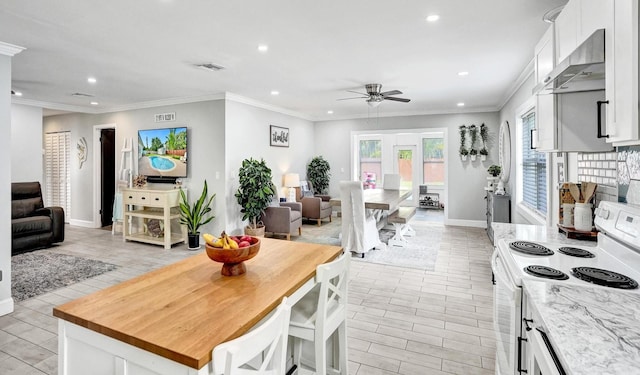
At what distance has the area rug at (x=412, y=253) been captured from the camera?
14.2 feet

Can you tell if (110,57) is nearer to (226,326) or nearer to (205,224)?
(205,224)

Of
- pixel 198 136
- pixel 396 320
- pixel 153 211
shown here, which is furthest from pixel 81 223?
pixel 396 320

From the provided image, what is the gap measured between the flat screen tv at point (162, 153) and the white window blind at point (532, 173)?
5.22 metres

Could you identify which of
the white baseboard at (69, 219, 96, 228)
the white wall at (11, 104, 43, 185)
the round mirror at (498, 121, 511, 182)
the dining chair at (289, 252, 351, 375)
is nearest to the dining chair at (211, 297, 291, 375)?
the dining chair at (289, 252, 351, 375)

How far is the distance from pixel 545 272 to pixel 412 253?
3432 millimetres

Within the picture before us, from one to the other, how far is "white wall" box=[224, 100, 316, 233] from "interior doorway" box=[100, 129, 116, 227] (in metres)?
3.43

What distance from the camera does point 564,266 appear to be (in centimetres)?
157

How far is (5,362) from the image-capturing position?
222cm

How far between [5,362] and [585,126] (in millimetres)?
4116

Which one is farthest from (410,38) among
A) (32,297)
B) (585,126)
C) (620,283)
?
(32,297)

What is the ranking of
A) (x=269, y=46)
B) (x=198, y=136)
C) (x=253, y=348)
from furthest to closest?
(x=198, y=136)
(x=269, y=46)
(x=253, y=348)

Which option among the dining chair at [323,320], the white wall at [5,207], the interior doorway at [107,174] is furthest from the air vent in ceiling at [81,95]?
the dining chair at [323,320]

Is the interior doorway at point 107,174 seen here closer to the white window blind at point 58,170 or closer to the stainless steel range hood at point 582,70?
the white window blind at point 58,170

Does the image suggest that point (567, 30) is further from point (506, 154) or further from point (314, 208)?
point (314, 208)
